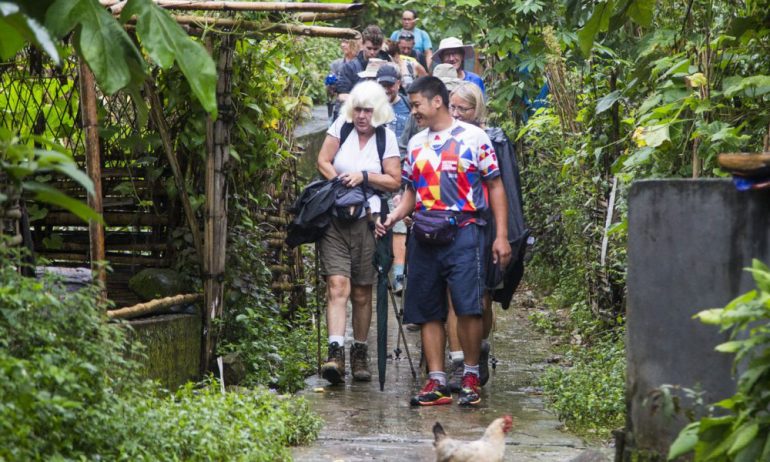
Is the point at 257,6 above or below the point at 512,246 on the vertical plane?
above

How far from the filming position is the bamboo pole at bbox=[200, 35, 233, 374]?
7.89 meters

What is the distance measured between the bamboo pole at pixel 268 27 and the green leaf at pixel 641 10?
5.72 feet

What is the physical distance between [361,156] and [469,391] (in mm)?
1940

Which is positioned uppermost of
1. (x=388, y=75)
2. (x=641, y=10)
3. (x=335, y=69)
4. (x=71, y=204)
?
(x=335, y=69)

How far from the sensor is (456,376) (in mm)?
8391

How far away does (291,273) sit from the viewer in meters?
10.8

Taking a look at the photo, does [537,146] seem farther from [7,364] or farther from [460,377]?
[7,364]

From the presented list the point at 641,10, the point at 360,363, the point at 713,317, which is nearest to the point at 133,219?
the point at 360,363

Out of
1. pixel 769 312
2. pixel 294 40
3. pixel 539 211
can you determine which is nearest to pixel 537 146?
pixel 539 211

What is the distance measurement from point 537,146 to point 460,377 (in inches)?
217

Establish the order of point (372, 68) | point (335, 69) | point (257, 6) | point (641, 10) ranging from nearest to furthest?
1. point (641, 10)
2. point (257, 6)
3. point (372, 68)
4. point (335, 69)

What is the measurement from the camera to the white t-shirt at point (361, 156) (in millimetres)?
8680

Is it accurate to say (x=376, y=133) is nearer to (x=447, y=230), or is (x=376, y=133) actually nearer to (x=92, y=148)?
(x=447, y=230)

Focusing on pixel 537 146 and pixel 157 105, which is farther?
pixel 537 146
